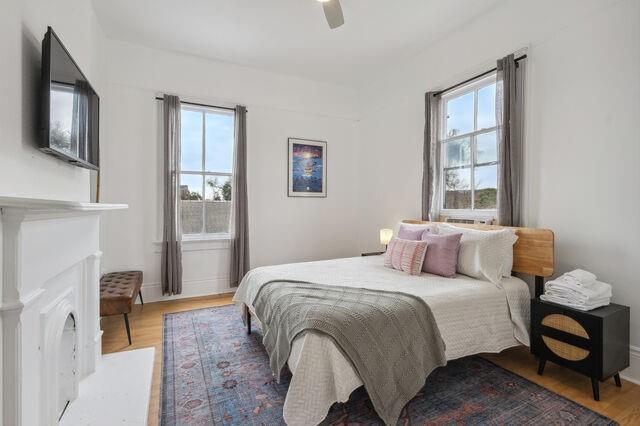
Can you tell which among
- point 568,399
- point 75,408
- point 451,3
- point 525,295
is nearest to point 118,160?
point 75,408

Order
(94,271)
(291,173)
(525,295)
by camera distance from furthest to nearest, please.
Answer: (291,173), (525,295), (94,271)

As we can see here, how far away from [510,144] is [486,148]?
385 mm

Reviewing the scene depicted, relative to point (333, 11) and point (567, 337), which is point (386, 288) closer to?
point (567, 337)

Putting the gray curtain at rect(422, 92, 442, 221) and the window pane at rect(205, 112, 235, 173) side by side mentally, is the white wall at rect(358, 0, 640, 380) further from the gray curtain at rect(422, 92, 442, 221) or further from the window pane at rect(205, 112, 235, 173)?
the window pane at rect(205, 112, 235, 173)

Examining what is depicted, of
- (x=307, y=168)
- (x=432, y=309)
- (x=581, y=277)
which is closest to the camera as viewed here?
(x=432, y=309)

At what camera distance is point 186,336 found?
2.80m

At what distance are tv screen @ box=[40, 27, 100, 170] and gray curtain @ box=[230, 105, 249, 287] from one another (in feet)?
6.15

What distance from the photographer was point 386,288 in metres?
2.18

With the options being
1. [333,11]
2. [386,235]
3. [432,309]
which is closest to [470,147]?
[386,235]

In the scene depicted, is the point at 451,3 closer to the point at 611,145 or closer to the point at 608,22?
the point at 608,22

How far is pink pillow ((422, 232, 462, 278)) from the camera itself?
2551mm

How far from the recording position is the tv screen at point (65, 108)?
1.46 meters

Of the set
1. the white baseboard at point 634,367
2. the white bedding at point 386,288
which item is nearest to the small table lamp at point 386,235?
the white bedding at point 386,288

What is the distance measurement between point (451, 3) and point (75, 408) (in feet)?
13.9
